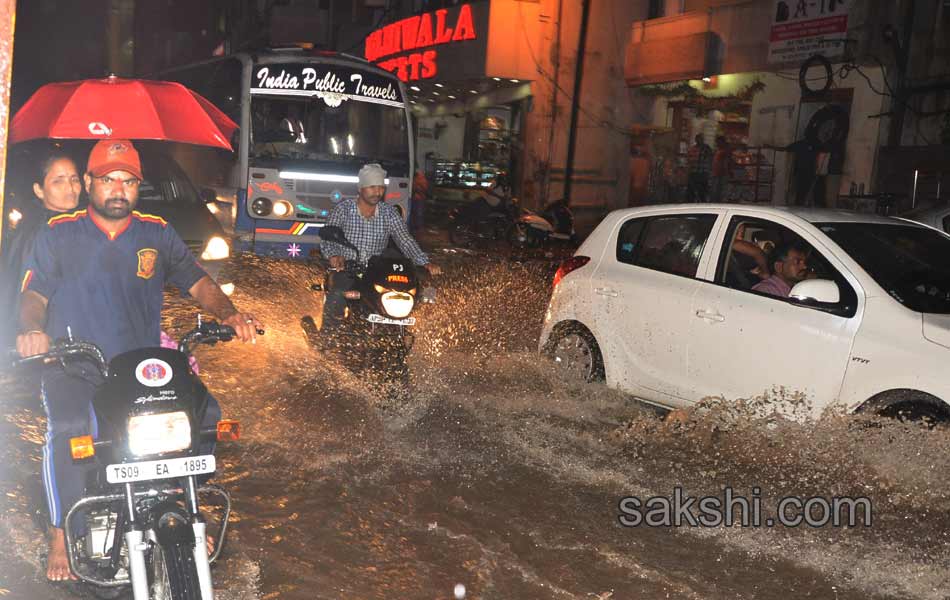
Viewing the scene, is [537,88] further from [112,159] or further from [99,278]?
[99,278]

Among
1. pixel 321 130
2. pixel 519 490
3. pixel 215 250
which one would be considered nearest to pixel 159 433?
pixel 519 490

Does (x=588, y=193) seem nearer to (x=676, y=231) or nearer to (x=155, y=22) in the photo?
(x=676, y=231)

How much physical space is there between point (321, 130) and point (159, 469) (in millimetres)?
11476

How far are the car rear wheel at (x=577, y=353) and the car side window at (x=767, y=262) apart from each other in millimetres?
1284

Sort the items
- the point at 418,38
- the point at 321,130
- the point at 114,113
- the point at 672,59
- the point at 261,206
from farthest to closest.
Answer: the point at 418,38 < the point at 672,59 < the point at 321,130 < the point at 261,206 < the point at 114,113

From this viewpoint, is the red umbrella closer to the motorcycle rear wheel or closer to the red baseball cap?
the red baseball cap

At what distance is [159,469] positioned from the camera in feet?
10.7

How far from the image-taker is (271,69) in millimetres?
14023

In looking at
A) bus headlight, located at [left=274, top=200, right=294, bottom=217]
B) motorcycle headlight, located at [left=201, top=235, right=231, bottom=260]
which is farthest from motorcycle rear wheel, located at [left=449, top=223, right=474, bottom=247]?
motorcycle headlight, located at [left=201, top=235, right=231, bottom=260]

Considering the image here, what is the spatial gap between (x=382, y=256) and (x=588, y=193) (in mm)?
21387

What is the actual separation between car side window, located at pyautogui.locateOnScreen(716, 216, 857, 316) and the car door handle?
23 cm

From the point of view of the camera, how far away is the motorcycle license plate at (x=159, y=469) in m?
3.22

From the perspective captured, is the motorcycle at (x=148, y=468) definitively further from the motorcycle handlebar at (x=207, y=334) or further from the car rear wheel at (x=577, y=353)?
the car rear wheel at (x=577, y=353)

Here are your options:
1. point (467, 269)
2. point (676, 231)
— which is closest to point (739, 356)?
point (676, 231)
